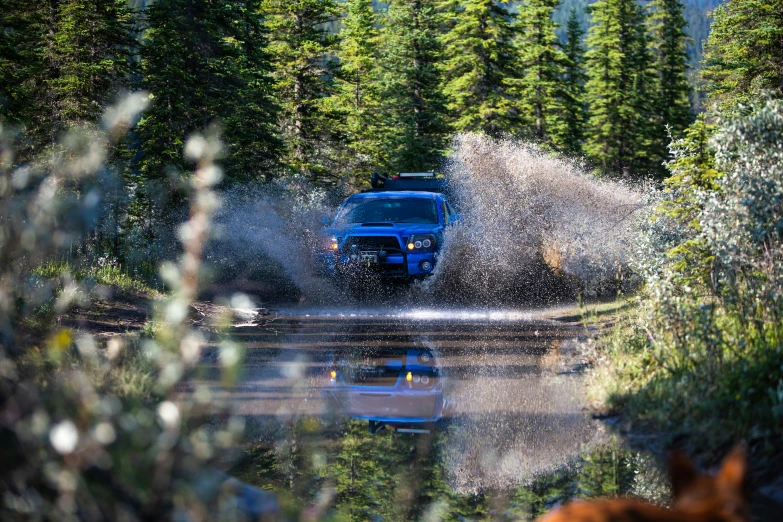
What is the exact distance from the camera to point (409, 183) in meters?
20.6

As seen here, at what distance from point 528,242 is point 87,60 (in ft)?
45.2

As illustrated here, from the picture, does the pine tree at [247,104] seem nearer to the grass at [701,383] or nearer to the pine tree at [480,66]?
the pine tree at [480,66]

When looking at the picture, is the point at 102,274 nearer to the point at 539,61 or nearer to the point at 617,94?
the point at 539,61

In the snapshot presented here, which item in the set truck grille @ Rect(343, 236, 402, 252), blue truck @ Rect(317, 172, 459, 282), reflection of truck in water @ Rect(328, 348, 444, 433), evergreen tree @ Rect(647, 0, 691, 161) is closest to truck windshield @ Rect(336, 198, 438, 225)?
blue truck @ Rect(317, 172, 459, 282)

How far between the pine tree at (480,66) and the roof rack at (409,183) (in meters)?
20.6

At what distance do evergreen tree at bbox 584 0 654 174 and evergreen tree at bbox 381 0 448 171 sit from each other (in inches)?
660

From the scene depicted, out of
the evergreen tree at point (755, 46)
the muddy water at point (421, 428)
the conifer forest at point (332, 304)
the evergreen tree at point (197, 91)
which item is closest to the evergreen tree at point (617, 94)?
the conifer forest at point (332, 304)

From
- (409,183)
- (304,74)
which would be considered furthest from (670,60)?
(409,183)

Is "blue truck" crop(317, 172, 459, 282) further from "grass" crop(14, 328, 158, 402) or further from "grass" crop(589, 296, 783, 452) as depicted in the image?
"grass" crop(14, 328, 158, 402)

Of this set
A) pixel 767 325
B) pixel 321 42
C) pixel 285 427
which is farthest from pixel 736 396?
pixel 321 42

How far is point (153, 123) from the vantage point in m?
22.7

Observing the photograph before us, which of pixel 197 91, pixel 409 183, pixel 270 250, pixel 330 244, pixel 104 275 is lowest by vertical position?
pixel 270 250

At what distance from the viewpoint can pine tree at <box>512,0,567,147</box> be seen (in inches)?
1827

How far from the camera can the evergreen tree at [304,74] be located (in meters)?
33.2
